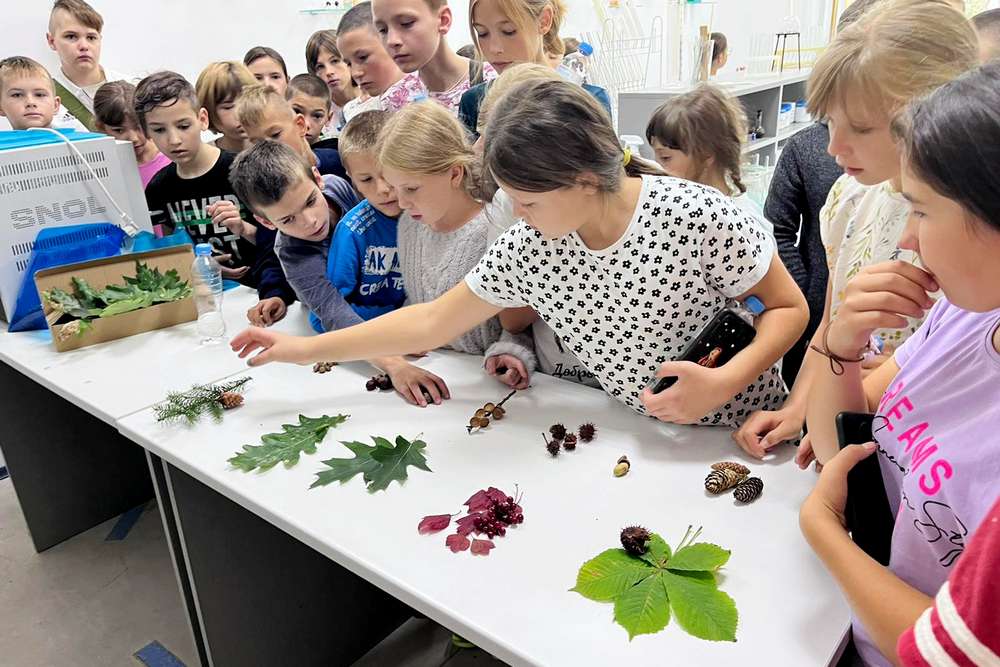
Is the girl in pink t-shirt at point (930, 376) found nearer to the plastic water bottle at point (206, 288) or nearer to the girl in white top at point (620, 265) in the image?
the girl in white top at point (620, 265)

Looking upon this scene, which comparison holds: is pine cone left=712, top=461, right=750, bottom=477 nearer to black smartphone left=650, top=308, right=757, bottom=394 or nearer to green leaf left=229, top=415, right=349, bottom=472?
black smartphone left=650, top=308, right=757, bottom=394

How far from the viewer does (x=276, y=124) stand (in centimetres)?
222

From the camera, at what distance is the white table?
153 cm

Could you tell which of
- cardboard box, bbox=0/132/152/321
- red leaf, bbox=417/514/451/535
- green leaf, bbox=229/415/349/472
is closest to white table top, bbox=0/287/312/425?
cardboard box, bbox=0/132/152/321

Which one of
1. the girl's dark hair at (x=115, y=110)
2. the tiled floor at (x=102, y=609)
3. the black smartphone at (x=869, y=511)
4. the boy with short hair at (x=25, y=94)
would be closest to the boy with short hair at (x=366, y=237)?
the tiled floor at (x=102, y=609)

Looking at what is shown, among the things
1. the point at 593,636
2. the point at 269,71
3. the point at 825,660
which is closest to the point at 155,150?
the point at 269,71

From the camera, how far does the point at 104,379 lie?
1.55m

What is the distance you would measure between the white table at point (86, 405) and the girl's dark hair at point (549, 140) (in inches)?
33.0

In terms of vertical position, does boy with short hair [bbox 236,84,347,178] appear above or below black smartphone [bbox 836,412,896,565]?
above

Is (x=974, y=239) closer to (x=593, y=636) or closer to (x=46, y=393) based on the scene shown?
(x=593, y=636)

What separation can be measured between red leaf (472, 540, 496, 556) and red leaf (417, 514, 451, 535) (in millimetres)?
58

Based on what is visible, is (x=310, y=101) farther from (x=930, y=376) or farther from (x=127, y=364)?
(x=930, y=376)

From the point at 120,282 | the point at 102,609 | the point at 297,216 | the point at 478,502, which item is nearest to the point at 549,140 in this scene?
the point at 478,502

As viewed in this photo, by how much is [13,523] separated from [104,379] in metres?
1.23
